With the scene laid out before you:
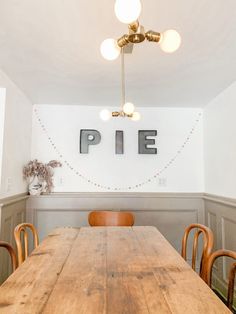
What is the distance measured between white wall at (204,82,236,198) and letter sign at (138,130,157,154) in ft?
2.29

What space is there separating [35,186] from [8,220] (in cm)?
65

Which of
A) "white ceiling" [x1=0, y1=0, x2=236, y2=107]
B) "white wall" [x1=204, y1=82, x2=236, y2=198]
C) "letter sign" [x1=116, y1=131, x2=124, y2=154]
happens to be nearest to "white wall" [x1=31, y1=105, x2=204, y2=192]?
"letter sign" [x1=116, y1=131, x2=124, y2=154]

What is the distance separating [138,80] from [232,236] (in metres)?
1.82

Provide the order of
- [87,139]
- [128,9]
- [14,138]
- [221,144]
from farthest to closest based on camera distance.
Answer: [87,139]
[221,144]
[14,138]
[128,9]

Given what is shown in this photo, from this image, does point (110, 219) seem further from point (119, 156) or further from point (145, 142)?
point (145, 142)

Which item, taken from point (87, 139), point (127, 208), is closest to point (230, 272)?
point (127, 208)

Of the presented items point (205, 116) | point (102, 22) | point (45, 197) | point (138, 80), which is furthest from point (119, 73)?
point (45, 197)

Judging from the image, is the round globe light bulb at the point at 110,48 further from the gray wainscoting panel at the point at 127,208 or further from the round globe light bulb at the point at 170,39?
the gray wainscoting panel at the point at 127,208

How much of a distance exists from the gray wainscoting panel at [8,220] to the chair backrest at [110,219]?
0.82 metres

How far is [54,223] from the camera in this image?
10.00 ft

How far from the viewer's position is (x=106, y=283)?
3.19 feet

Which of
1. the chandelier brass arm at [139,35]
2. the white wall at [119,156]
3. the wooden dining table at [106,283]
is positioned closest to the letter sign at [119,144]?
the white wall at [119,156]

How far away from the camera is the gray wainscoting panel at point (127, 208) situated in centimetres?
303

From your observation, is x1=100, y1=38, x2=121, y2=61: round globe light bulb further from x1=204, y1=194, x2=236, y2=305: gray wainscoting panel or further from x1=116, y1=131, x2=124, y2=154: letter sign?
x1=116, y1=131, x2=124, y2=154: letter sign
